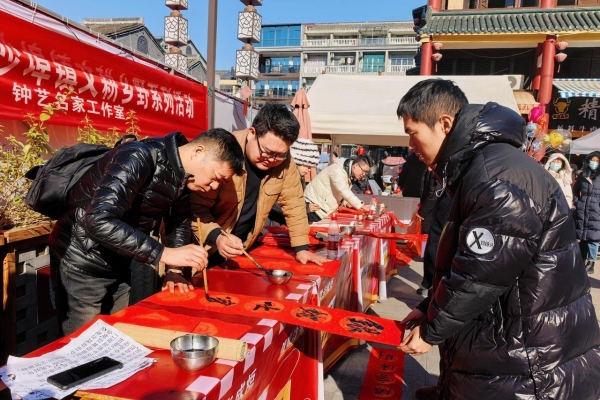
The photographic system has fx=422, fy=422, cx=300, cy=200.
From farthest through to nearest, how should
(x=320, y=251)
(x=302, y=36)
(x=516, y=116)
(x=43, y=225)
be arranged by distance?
(x=302, y=36) < (x=320, y=251) < (x=43, y=225) < (x=516, y=116)

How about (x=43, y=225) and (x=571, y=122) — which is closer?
(x=43, y=225)

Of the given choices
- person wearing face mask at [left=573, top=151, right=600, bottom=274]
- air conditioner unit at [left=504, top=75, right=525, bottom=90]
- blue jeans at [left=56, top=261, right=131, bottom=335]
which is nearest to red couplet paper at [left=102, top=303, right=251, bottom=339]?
blue jeans at [left=56, top=261, right=131, bottom=335]

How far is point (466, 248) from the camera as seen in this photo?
3.97 feet

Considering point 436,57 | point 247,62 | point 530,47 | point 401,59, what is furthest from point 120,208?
point 401,59

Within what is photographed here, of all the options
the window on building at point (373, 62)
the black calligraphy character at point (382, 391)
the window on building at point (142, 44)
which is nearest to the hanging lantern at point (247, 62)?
the black calligraphy character at point (382, 391)

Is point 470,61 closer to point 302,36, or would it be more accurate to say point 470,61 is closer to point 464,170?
point 464,170

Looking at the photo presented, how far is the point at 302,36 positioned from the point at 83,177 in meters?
→ 42.6

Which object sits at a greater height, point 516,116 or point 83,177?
point 516,116

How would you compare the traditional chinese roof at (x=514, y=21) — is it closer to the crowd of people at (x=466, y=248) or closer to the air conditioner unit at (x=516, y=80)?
the air conditioner unit at (x=516, y=80)

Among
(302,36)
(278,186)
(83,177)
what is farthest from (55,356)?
(302,36)

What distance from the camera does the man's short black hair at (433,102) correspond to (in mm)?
1386

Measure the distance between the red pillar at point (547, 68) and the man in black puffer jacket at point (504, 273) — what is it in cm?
1241

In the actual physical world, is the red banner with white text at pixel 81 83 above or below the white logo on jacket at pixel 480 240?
above

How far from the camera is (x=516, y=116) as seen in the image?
4.33 ft
